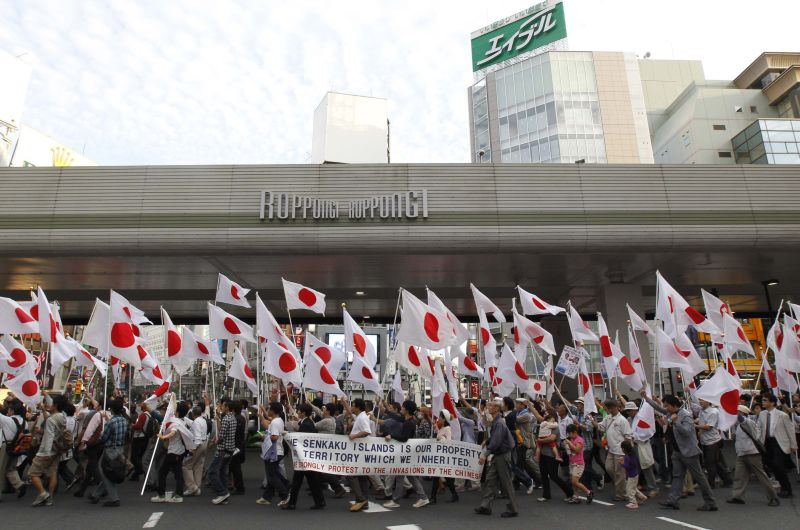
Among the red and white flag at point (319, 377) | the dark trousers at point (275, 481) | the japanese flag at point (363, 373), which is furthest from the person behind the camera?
the japanese flag at point (363, 373)

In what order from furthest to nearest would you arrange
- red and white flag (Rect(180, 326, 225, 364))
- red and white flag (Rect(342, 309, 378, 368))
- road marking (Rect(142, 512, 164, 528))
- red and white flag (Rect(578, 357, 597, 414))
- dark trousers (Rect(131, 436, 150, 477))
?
red and white flag (Rect(180, 326, 225, 364)) → dark trousers (Rect(131, 436, 150, 477)) → red and white flag (Rect(578, 357, 597, 414)) → red and white flag (Rect(342, 309, 378, 368)) → road marking (Rect(142, 512, 164, 528))

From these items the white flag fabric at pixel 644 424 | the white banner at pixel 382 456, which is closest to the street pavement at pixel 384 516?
the white banner at pixel 382 456

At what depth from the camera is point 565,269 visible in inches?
756

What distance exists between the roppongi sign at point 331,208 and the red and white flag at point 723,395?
29.5 ft

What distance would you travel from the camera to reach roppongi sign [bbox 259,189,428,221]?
54.6 feet

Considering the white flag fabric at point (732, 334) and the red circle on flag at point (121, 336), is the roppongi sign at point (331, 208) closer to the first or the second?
the red circle on flag at point (121, 336)

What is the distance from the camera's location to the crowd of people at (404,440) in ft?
31.1

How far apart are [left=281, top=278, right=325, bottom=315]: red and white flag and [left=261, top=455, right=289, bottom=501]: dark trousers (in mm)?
3389

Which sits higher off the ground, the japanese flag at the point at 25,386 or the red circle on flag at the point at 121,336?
the red circle on flag at the point at 121,336

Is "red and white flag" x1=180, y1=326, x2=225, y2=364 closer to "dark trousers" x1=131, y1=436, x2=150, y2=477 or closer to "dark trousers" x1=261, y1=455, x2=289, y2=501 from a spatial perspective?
"dark trousers" x1=131, y1=436, x2=150, y2=477

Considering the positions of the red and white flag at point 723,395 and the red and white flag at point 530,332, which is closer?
the red and white flag at point 723,395

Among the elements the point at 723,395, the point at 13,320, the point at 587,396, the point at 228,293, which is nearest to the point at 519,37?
the point at 587,396

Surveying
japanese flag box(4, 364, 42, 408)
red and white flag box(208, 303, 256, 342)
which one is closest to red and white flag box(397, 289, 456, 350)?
red and white flag box(208, 303, 256, 342)

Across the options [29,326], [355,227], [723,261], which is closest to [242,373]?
[29,326]
